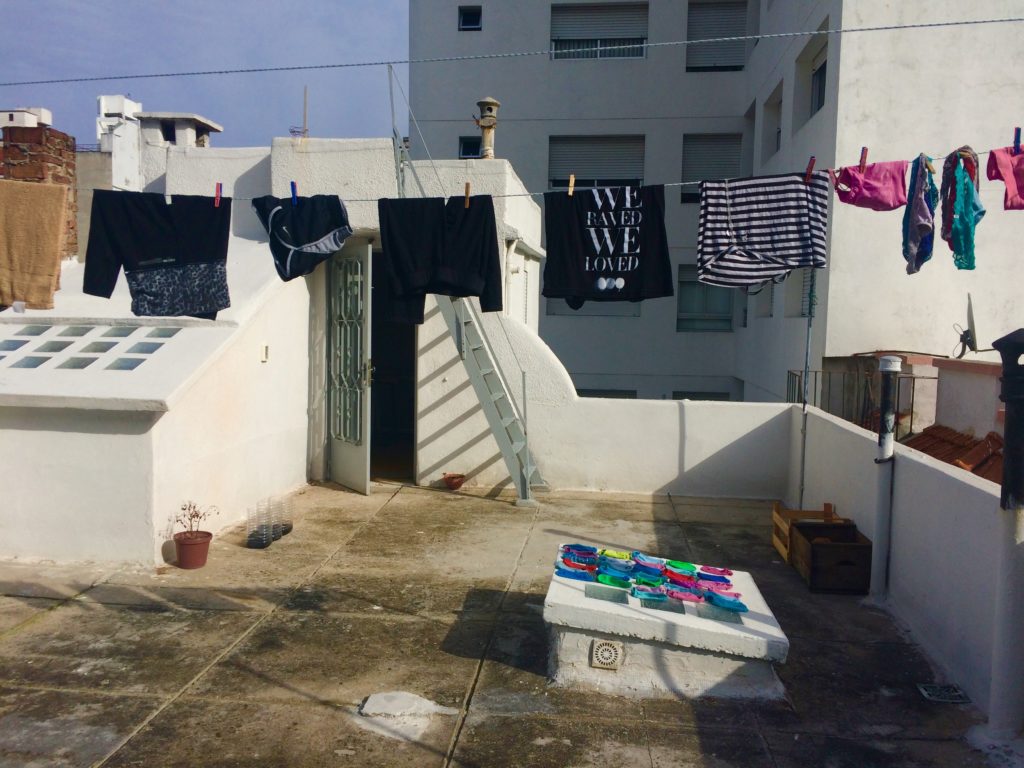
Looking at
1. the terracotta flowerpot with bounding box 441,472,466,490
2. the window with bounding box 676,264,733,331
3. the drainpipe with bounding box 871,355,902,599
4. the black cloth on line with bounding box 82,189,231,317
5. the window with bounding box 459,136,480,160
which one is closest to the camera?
the drainpipe with bounding box 871,355,902,599

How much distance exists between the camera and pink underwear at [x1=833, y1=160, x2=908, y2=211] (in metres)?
7.28

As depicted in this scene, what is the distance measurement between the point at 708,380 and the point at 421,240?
12177 mm

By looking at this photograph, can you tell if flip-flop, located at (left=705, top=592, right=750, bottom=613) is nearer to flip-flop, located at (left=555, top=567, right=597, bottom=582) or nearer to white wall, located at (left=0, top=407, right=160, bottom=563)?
flip-flop, located at (left=555, top=567, right=597, bottom=582)

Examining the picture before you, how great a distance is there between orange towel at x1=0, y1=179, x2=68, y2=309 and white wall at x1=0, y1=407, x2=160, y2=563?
1.07 meters

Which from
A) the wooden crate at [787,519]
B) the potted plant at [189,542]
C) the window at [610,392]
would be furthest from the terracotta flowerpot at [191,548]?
the window at [610,392]

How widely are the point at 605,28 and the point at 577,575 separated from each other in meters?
16.9

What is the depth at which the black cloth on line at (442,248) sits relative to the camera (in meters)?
8.06

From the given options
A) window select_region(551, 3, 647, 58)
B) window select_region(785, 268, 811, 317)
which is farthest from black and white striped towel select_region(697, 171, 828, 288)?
window select_region(551, 3, 647, 58)

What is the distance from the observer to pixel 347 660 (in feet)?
17.3

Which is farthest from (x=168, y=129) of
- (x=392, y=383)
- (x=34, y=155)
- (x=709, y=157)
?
(x=709, y=157)

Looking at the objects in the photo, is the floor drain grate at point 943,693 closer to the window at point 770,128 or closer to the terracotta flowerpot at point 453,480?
the terracotta flowerpot at point 453,480

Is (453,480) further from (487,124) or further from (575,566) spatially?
(575,566)

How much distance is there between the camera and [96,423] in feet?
22.5

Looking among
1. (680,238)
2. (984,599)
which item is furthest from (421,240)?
(680,238)
